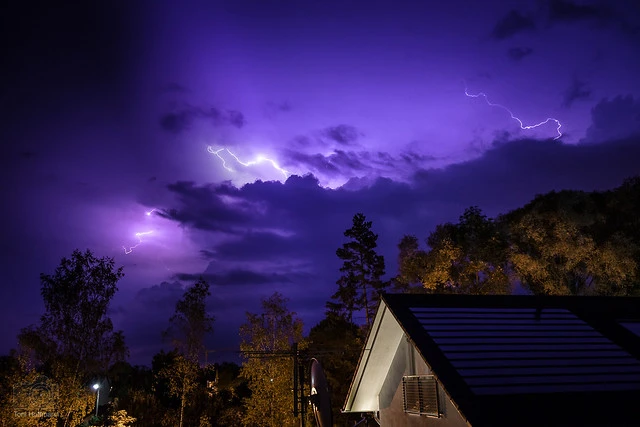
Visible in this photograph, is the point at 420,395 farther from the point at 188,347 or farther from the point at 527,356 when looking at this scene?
the point at 188,347

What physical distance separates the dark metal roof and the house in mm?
16

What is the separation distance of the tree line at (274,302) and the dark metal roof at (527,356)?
30.1 ft

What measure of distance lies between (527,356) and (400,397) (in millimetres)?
3298

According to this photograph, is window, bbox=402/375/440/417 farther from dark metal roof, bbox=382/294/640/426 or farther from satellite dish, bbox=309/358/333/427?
satellite dish, bbox=309/358/333/427

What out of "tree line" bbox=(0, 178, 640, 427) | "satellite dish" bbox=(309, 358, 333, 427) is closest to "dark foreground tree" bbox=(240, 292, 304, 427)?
"tree line" bbox=(0, 178, 640, 427)

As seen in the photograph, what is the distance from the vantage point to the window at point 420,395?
27.4 feet

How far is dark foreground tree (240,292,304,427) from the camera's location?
23.9 metres

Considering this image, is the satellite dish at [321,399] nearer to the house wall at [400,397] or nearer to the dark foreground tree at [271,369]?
the house wall at [400,397]

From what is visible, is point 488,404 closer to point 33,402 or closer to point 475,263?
point 33,402

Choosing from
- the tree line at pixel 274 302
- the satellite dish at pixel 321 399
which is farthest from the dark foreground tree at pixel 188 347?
the satellite dish at pixel 321 399

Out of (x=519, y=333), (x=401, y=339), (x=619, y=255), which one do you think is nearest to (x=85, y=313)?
(x=401, y=339)

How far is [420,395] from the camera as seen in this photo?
887 cm

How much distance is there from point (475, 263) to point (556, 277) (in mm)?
3972

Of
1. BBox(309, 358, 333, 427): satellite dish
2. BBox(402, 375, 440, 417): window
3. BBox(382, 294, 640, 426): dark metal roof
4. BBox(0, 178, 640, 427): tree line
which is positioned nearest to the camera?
BBox(382, 294, 640, 426): dark metal roof
